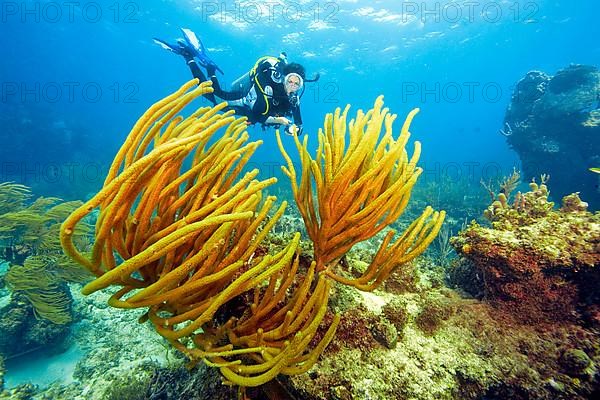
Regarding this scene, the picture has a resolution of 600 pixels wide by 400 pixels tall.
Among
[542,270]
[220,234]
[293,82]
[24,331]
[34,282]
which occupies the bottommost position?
[24,331]

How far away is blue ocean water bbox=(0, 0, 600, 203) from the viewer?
26555mm

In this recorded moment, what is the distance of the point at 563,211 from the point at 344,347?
12.7 feet

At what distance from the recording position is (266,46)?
43.8 metres

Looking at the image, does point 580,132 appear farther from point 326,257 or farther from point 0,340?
point 0,340

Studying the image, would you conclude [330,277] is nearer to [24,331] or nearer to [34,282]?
[34,282]

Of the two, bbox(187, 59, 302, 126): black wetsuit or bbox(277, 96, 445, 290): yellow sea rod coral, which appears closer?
bbox(277, 96, 445, 290): yellow sea rod coral

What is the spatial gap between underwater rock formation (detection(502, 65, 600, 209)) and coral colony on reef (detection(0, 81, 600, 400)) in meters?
13.9

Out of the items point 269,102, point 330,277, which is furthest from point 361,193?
point 269,102

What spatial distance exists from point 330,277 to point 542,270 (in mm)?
2346

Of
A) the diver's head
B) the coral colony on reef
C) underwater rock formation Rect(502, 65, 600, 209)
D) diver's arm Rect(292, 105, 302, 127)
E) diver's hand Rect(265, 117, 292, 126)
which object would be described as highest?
underwater rock formation Rect(502, 65, 600, 209)

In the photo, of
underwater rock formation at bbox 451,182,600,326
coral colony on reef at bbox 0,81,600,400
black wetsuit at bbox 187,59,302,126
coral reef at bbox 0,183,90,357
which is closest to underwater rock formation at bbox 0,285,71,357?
coral reef at bbox 0,183,90,357

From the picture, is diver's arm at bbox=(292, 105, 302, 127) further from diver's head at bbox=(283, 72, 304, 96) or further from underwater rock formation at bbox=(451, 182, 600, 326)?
underwater rock formation at bbox=(451, 182, 600, 326)

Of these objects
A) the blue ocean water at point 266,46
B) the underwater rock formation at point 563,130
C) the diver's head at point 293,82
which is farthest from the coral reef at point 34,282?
the underwater rock formation at point 563,130

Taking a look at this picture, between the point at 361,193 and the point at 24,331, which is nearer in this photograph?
the point at 361,193
